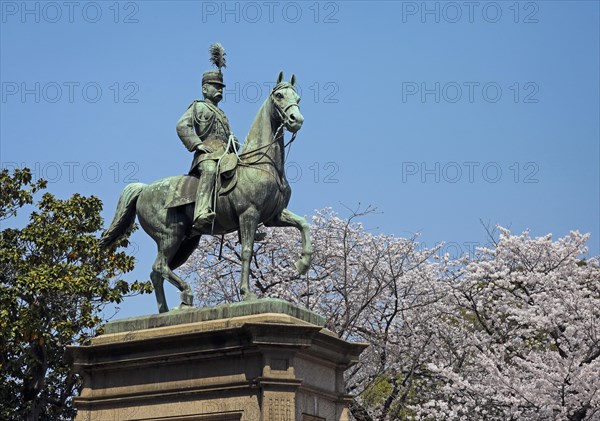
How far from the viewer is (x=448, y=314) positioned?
31.3m

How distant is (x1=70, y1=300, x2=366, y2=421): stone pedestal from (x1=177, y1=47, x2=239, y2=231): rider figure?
146cm

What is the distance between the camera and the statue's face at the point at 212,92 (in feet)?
47.6

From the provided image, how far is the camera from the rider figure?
13484 mm

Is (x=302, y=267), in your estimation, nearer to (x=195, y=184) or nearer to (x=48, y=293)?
(x=195, y=184)

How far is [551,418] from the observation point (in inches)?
1017

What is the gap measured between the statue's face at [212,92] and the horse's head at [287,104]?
1.19 metres

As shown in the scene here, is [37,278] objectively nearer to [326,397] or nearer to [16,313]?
[16,313]

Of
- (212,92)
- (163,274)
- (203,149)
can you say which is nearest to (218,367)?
(163,274)

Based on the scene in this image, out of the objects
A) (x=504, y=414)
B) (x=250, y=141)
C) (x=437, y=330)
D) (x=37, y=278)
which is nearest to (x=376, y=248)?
(x=437, y=330)

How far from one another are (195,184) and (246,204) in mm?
935

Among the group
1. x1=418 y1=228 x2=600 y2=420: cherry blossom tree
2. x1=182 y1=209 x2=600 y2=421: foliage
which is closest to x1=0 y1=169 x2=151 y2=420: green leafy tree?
x1=182 y1=209 x2=600 y2=421: foliage

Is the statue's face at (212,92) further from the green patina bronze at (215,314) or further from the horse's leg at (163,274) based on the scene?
the green patina bronze at (215,314)

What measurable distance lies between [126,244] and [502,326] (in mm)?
11379

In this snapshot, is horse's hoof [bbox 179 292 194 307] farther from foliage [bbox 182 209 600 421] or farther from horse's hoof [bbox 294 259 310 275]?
foliage [bbox 182 209 600 421]
